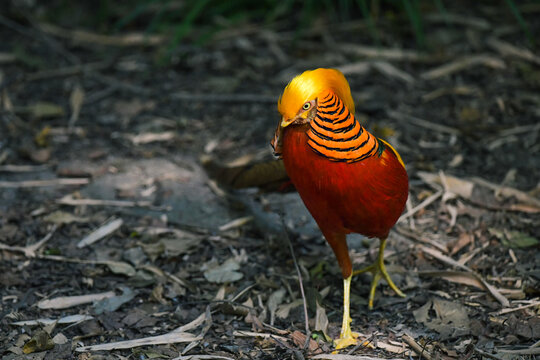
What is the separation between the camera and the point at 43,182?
13.1ft

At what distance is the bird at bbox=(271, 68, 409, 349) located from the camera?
94.3 inches

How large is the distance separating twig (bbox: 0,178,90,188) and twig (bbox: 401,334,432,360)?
2218 mm

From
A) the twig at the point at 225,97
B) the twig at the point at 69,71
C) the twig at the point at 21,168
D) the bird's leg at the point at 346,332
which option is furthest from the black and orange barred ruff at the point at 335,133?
the twig at the point at 69,71

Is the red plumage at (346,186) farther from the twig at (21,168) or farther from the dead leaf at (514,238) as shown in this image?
the twig at (21,168)

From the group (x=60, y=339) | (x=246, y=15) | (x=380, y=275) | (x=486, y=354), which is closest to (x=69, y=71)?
(x=246, y=15)

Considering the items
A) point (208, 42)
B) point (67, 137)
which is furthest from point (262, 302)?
point (208, 42)

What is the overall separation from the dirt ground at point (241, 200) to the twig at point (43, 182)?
0.04 ft

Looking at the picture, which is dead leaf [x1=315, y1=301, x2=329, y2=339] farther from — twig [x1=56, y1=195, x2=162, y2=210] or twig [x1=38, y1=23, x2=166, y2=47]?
twig [x1=38, y1=23, x2=166, y2=47]

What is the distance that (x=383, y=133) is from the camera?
4.35 meters

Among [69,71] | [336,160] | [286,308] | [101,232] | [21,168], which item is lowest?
[286,308]

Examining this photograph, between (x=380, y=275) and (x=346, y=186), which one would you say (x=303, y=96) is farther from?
(x=380, y=275)

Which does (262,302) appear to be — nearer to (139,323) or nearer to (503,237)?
(139,323)

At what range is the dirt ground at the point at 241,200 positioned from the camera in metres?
2.85

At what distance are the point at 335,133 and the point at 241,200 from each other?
61.7 inches
